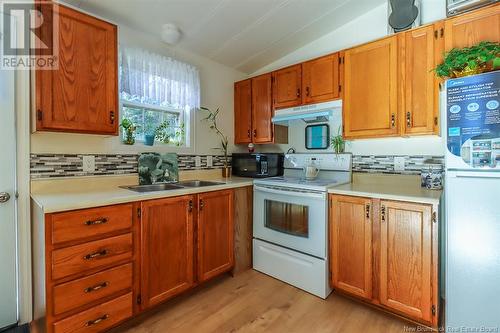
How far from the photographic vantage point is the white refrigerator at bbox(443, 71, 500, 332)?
1.33 meters

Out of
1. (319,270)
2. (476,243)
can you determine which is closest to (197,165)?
(319,270)

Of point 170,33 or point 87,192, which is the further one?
point 170,33

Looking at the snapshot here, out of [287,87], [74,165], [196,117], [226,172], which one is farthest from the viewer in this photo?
[226,172]

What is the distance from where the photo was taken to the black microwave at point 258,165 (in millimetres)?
2699

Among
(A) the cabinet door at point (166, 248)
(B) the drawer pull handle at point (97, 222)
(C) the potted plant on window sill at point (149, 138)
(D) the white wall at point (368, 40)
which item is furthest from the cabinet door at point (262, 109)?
(B) the drawer pull handle at point (97, 222)

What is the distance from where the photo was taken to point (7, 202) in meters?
1.61

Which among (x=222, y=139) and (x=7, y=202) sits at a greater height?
(x=222, y=139)

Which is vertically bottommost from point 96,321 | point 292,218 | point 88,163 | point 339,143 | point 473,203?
point 96,321

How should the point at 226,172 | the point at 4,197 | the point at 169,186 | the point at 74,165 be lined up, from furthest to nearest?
the point at 226,172 < the point at 169,186 < the point at 74,165 < the point at 4,197

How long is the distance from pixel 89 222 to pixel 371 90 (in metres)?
2.33

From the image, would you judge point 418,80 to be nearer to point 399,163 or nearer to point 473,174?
point 399,163

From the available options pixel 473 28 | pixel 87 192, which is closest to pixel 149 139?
pixel 87 192

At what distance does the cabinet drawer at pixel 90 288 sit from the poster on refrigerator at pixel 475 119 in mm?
2194

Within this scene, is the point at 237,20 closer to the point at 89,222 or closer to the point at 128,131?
the point at 128,131
